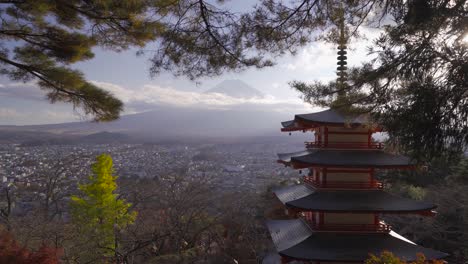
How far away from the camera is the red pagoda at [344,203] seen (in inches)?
329

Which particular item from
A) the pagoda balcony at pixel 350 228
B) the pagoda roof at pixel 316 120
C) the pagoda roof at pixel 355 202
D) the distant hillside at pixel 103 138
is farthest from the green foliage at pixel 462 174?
the distant hillside at pixel 103 138

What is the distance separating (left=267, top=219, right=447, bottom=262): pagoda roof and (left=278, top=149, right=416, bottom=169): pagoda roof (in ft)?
4.99

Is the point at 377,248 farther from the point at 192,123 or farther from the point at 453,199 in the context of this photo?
the point at 192,123

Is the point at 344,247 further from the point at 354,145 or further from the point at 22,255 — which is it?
the point at 22,255

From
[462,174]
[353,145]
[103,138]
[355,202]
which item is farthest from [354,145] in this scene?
[103,138]

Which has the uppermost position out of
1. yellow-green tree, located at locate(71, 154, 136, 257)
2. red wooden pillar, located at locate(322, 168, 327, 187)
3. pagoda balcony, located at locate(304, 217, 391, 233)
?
red wooden pillar, located at locate(322, 168, 327, 187)

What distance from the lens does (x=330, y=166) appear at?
862cm

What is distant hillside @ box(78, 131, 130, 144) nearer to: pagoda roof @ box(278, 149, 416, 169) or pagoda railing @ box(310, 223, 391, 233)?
pagoda roof @ box(278, 149, 416, 169)

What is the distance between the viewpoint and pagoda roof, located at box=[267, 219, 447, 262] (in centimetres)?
810

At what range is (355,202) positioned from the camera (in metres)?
8.65

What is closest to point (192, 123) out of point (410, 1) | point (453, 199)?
point (453, 199)

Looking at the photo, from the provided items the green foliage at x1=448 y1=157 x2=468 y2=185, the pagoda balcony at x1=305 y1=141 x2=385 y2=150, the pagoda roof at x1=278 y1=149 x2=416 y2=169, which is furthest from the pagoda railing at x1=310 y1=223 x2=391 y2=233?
the green foliage at x1=448 y1=157 x2=468 y2=185

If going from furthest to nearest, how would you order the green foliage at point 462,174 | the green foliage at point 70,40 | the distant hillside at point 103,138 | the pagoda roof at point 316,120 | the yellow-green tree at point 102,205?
the distant hillside at point 103,138 < the yellow-green tree at point 102,205 < the green foliage at point 462,174 < the pagoda roof at point 316,120 < the green foliage at point 70,40

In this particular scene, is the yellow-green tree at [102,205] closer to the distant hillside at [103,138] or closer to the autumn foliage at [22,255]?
the autumn foliage at [22,255]
